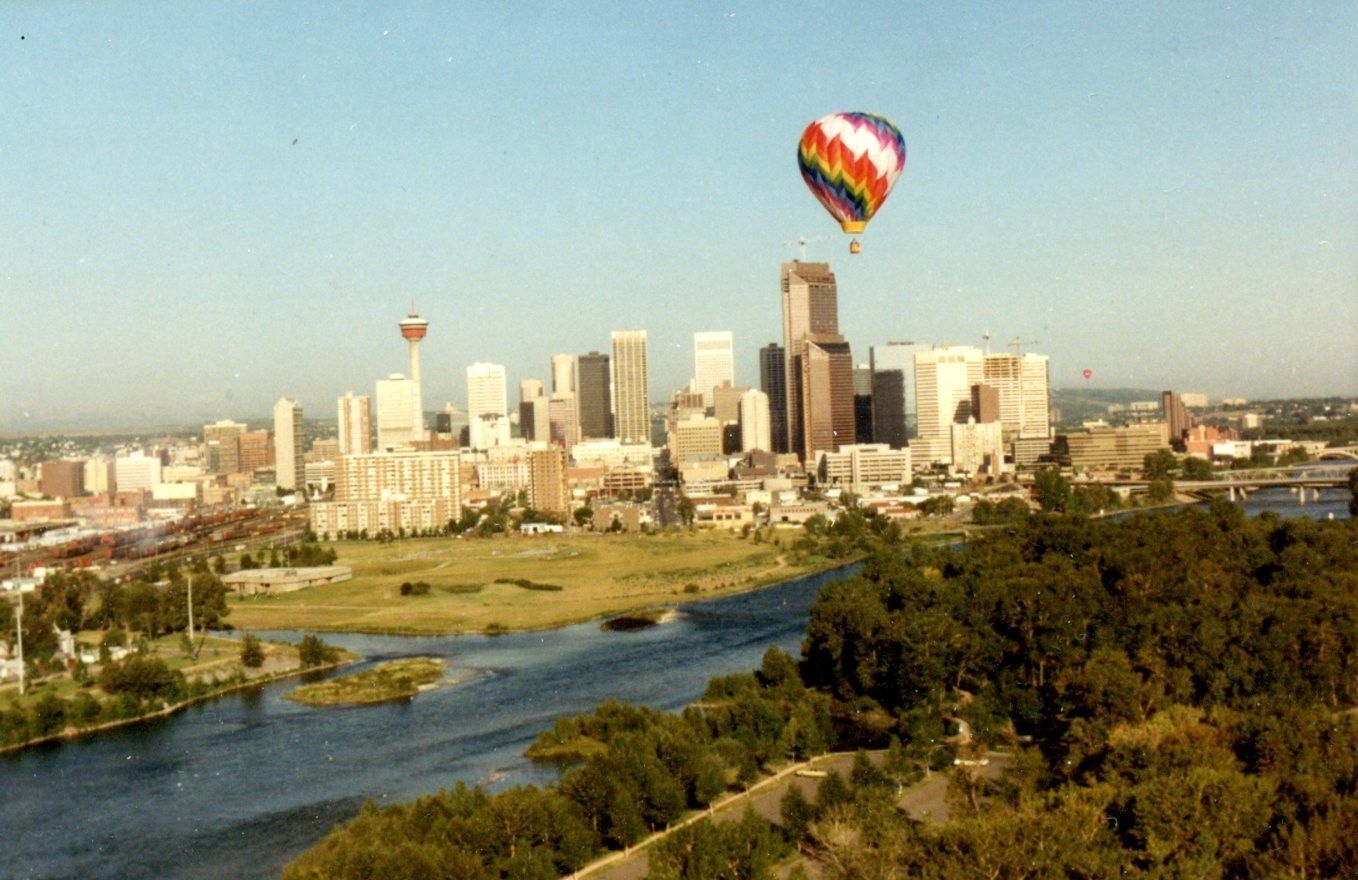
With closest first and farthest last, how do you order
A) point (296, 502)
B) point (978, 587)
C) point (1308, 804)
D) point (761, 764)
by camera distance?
1. point (1308, 804)
2. point (761, 764)
3. point (978, 587)
4. point (296, 502)

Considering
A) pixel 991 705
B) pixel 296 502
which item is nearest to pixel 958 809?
pixel 991 705

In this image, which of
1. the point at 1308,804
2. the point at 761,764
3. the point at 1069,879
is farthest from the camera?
the point at 761,764

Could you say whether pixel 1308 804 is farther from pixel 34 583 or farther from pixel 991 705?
pixel 34 583

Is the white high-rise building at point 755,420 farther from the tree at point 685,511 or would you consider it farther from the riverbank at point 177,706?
the riverbank at point 177,706

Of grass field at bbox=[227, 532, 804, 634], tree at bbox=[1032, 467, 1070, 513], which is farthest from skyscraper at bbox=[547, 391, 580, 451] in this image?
grass field at bbox=[227, 532, 804, 634]

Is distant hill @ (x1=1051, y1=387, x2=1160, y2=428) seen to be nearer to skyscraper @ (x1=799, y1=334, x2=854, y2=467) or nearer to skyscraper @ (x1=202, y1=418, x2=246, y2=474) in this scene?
skyscraper @ (x1=799, y1=334, x2=854, y2=467)

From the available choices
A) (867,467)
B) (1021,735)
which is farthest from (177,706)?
(867,467)
